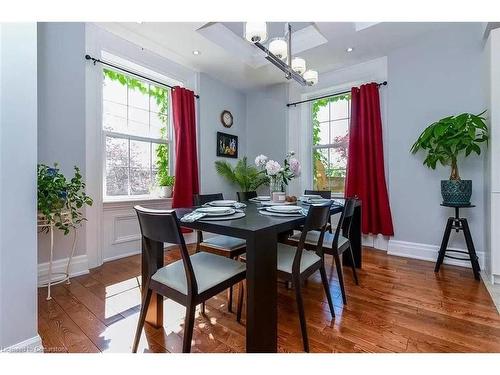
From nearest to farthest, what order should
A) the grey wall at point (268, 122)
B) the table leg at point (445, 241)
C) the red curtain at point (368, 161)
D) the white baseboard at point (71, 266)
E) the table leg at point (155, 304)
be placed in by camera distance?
the table leg at point (155, 304)
the white baseboard at point (71, 266)
the table leg at point (445, 241)
the red curtain at point (368, 161)
the grey wall at point (268, 122)

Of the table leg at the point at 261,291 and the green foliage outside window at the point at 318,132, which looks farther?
the green foliage outside window at the point at 318,132

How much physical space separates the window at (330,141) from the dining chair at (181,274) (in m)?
2.78

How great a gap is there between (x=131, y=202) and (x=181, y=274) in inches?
77.4

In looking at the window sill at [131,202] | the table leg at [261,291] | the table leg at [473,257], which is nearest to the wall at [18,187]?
the table leg at [261,291]

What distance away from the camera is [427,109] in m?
2.82

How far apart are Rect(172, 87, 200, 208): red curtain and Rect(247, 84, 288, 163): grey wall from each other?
1.45 m

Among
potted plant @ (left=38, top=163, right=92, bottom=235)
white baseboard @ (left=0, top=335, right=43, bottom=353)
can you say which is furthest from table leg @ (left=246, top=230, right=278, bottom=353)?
potted plant @ (left=38, top=163, right=92, bottom=235)

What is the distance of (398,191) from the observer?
3.04 metres

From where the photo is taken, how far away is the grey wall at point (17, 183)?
1116mm

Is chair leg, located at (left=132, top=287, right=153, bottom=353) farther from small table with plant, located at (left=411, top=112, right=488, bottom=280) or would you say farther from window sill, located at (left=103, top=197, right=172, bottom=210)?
small table with plant, located at (left=411, top=112, right=488, bottom=280)

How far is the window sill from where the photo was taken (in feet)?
9.06

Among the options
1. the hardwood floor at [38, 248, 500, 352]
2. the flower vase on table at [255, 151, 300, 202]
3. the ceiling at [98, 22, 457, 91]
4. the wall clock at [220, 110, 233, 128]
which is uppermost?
the ceiling at [98, 22, 457, 91]

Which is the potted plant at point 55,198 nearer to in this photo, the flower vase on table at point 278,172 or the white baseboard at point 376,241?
the flower vase on table at point 278,172
